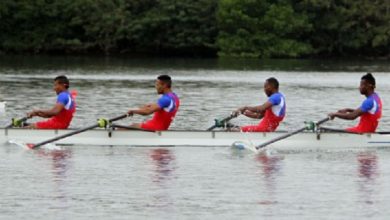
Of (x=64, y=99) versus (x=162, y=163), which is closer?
(x=162, y=163)

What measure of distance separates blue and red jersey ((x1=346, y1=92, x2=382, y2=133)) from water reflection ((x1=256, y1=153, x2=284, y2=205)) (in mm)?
2049

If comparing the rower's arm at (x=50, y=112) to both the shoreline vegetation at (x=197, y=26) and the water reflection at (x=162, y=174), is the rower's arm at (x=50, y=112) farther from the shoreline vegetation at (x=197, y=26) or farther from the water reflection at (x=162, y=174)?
the shoreline vegetation at (x=197, y=26)

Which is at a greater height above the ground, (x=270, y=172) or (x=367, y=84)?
(x=367, y=84)

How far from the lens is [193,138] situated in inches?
988

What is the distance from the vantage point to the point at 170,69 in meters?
72.9

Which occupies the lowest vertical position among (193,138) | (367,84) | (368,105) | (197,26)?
Result: (193,138)

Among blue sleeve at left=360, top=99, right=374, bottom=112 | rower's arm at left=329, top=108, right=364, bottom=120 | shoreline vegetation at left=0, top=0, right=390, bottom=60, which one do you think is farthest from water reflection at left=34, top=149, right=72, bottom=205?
shoreline vegetation at left=0, top=0, right=390, bottom=60

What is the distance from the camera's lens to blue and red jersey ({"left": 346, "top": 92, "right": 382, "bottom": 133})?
2531 centimetres

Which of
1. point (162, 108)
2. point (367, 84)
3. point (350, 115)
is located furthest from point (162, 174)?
point (367, 84)

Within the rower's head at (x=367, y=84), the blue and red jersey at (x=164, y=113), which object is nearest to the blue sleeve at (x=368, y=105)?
the rower's head at (x=367, y=84)

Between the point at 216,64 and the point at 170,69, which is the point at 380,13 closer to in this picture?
the point at 216,64

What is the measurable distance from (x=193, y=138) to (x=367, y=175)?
433 cm

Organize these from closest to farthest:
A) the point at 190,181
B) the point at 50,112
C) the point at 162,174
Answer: the point at 190,181 → the point at 162,174 → the point at 50,112

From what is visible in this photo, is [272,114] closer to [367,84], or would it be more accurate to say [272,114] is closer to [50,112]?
[367,84]
